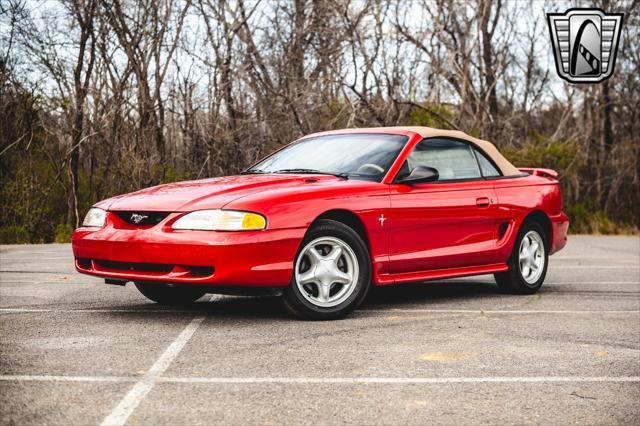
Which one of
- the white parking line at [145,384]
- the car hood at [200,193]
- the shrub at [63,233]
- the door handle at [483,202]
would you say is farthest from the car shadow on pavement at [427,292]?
the shrub at [63,233]

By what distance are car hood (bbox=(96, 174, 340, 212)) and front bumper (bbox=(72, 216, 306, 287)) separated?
0.20 metres

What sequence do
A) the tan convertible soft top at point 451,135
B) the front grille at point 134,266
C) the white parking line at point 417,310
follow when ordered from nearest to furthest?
1. the front grille at point 134,266
2. the white parking line at point 417,310
3. the tan convertible soft top at point 451,135

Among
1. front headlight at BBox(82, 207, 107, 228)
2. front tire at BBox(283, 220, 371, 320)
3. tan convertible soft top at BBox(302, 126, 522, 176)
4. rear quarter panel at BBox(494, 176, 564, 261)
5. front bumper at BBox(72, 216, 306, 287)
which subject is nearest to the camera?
front bumper at BBox(72, 216, 306, 287)

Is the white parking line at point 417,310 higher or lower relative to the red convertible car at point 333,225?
lower

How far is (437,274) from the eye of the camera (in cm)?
766

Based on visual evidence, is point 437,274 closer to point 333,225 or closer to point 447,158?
point 447,158

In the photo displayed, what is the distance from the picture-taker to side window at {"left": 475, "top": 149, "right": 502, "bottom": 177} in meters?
8.48

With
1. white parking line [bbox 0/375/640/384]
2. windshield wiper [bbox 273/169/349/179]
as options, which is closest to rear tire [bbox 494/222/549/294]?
windshield wiper [bbox 273/169/349/179]

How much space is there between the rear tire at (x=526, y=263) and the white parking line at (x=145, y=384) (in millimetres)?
3501

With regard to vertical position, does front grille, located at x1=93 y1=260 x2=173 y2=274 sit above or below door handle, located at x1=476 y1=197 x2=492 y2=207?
below

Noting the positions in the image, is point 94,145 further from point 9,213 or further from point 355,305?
point 355,305

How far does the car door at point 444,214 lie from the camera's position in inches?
287

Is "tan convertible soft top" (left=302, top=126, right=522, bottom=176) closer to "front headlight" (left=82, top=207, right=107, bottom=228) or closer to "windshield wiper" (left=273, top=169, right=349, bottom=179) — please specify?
"windshield wiper" (left=273, top=169, right=349, bottom=179)

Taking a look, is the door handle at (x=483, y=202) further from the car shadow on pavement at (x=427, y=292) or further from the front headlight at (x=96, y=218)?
the front headlight at (x=96, y=218)
